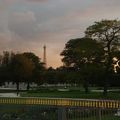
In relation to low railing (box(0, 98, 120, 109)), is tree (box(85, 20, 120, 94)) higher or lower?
higher

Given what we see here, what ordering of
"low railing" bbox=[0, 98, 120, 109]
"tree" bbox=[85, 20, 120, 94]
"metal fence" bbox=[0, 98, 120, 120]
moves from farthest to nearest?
"tree" bbox=[85, 20, 120, 94] < "metal fence" bbox=[0, 98, 120, 120] < "low railing" bbox=[0, 98, 120, 109]

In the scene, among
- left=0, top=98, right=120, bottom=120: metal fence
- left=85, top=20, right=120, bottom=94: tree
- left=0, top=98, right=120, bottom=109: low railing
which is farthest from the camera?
Answer: left=85, top=20, right=120, bottom=94: tree

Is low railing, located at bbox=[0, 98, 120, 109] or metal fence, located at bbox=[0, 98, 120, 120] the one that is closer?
low railing, located at bbox=[0, 98, 120, 109]

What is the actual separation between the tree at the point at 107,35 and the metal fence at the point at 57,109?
64.7 meters

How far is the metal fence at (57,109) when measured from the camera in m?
15.3

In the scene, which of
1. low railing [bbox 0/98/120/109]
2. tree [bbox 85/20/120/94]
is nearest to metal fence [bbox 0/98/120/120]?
low railing [bbox 0/98/120/109]

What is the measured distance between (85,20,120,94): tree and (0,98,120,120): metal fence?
212ft

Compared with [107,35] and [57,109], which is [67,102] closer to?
[57,109]

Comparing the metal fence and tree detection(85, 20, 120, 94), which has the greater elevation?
tree detection(85, 20, 120, 94)

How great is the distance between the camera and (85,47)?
83562 millimetres

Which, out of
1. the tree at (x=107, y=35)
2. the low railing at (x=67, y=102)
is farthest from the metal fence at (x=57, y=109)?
the tree at (x=107, y=35)

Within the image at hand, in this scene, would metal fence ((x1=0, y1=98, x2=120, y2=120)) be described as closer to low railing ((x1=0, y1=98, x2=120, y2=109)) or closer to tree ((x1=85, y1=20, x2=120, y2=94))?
low railing ((x1=0, y1=98, x2=120, y2=109))

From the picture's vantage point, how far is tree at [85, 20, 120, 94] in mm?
83137

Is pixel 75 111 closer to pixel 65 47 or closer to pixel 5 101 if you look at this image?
pixel 5 101
